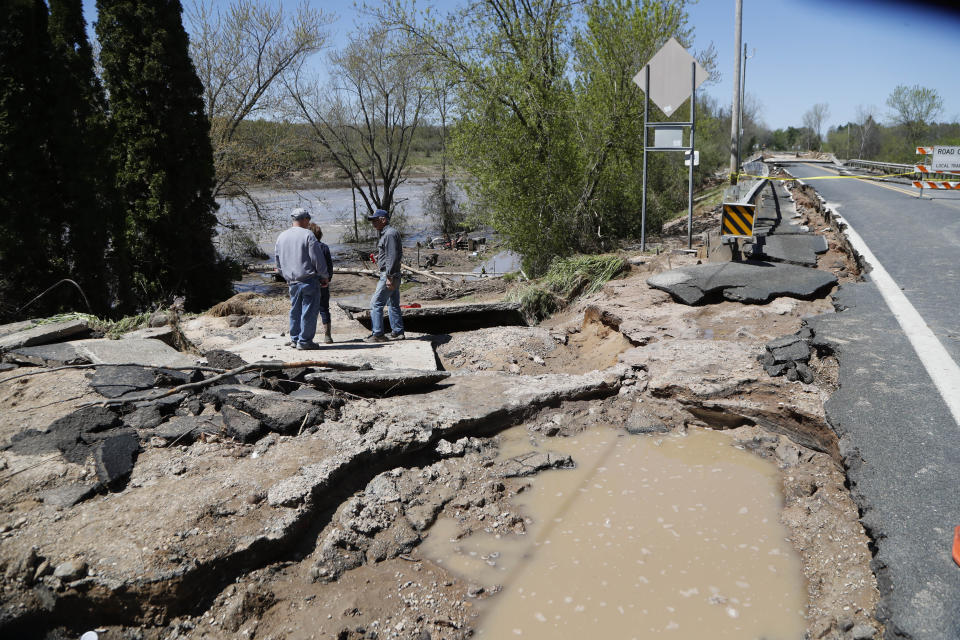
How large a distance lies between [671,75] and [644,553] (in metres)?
8.32

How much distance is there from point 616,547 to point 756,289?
473 cm

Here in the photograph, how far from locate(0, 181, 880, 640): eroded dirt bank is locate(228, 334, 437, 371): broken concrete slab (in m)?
0.96

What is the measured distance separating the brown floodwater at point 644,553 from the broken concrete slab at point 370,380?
1.28 meters

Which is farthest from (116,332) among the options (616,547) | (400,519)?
(616,547)

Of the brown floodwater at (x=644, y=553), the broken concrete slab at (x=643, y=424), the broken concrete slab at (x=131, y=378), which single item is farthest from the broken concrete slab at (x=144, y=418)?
the broken concrete slab at (x=643, y=424)

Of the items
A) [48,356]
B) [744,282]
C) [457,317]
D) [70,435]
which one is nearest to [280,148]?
[457,317]

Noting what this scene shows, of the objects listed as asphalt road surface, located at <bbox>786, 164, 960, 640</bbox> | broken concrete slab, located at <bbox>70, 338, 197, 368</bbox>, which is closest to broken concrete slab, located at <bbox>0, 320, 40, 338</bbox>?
broken concrete slab, located at <bbox>70, 338, 197, 368</bbox>

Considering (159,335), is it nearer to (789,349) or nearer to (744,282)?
(789,349)

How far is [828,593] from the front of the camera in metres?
3.20

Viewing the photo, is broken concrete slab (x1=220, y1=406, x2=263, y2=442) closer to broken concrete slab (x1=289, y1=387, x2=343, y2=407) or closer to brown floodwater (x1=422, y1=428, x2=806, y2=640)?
broken concrete slab (x1=289, y1=387, x2=343, y2=407)

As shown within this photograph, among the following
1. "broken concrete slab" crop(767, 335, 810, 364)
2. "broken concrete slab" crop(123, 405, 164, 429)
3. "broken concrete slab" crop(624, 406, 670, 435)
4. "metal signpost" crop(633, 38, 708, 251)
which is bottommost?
"broken concrete slab" crop(624, 406, 670, 435)

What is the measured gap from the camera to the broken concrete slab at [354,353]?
6.90 m

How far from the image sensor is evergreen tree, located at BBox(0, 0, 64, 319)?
33.2ft

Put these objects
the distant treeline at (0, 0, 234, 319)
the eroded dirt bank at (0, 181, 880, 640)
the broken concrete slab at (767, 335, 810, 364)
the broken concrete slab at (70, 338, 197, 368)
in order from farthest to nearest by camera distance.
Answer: the distant treeline at (0, 0, 234, 319), the broken concrete slab at (70, 338, 197, 368), the broken concrete slab at (767, 335, 810, 364), the eroded dirt bank at (0, 181, 880, 640)
